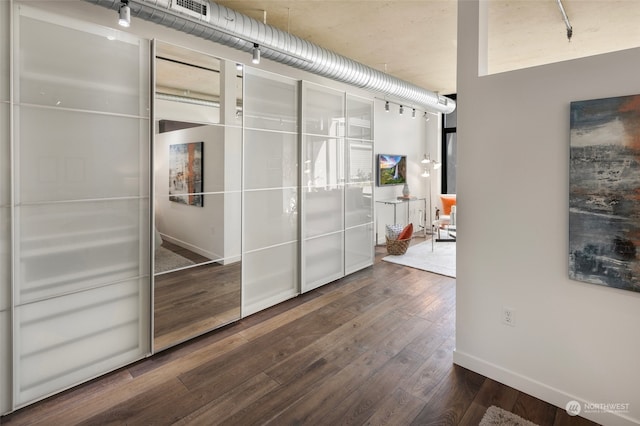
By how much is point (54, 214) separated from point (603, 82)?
3.50 m

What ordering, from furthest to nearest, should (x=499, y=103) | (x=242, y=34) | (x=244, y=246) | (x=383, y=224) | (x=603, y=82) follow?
(x=383, y=224)
(x=244, y=246)
(x=242, y=34)
(x=499, y=103)
(x=603, y=82)

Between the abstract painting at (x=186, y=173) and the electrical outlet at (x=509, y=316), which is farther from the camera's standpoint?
the abstract painting at (x=186, y=173)

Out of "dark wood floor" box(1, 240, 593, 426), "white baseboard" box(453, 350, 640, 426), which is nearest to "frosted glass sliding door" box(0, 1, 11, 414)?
"dark wood floor" box(1, 240, 593, 426)

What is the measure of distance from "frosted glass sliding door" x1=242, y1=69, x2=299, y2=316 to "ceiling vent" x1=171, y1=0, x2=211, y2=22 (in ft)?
2.50

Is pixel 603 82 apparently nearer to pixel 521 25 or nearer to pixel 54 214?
pixel 521 25

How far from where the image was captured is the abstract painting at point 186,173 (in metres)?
2.82

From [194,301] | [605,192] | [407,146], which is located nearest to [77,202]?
[194,301]

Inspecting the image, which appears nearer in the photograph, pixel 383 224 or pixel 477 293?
pixel 477 293

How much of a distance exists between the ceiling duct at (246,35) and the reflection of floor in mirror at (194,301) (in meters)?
2.03

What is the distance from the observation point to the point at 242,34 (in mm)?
2869

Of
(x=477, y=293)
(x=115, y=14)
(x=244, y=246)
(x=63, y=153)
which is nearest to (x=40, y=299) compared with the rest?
(x=63, y=153)
